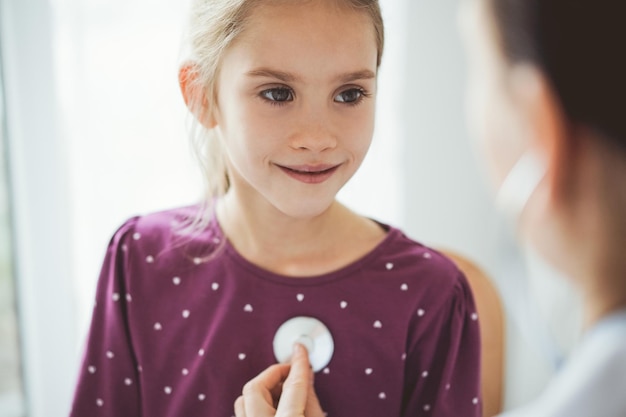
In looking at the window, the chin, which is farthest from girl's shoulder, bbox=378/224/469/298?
the window

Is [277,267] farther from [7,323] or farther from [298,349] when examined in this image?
[7,323]

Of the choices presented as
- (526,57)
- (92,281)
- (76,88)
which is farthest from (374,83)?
(92,281)

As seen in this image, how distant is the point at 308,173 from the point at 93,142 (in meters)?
0.79

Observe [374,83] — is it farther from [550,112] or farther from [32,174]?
[32,174]

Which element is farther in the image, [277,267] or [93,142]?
[93,142]

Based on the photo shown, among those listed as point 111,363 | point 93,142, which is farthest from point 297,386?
point 93,142

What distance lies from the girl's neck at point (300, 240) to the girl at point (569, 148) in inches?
16.0

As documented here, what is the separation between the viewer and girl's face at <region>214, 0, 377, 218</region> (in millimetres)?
800

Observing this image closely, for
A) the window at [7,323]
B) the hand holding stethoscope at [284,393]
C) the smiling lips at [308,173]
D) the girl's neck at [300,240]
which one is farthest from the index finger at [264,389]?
the window at [7,323]

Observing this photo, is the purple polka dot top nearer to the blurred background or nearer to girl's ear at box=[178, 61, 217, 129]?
girl's ear at box=[178, 61, 217, 129]

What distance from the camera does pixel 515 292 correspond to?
555mm

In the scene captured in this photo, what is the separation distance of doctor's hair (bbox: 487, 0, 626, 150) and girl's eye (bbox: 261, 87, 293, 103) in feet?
1.26

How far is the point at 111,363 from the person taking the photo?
979 millimetres

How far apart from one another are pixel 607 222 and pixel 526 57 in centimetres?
14
